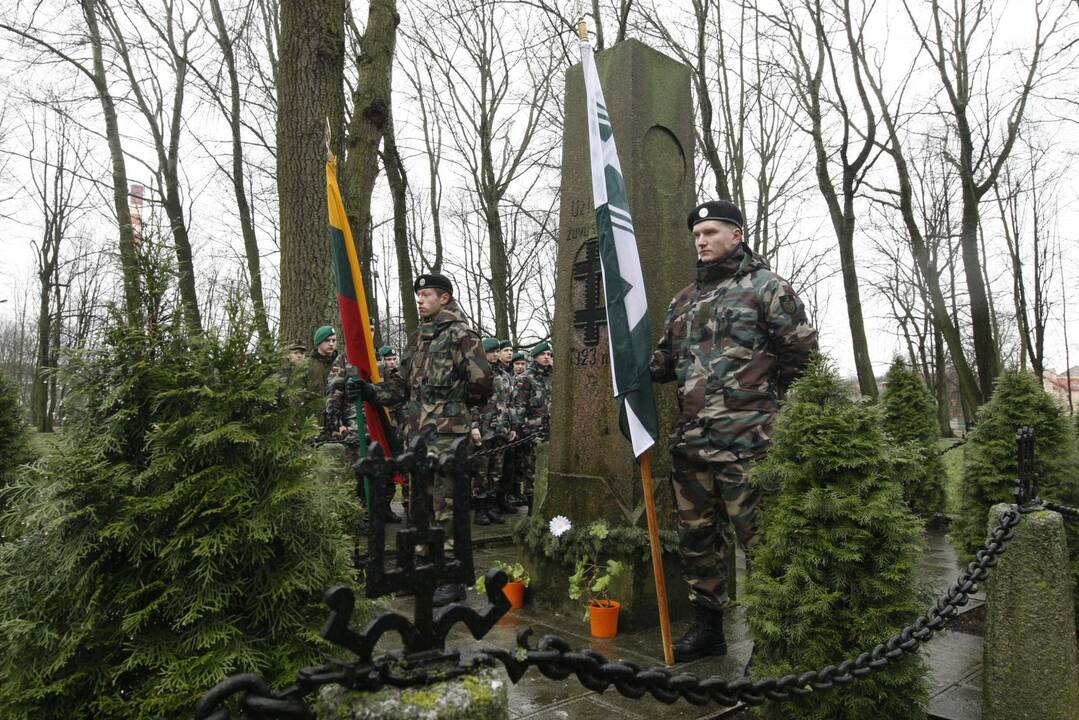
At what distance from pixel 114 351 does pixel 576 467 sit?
3625 millimetres

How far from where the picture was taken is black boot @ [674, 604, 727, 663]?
164 inches

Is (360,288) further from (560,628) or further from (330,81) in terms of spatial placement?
(330,81)

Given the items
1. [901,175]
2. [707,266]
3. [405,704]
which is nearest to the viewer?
[405,704]

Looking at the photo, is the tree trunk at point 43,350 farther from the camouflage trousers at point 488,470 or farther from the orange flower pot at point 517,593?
the orange flower pot at point 517,593

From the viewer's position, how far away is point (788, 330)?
4.14m

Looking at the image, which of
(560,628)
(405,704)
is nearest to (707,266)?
(560,628)

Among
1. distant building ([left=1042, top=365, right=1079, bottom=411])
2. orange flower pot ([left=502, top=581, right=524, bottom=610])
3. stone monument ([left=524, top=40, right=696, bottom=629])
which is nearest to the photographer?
stone monument ([left=524, top=40, right=696, bottom=629])

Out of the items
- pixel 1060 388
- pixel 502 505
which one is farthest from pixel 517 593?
pixel 1060 388

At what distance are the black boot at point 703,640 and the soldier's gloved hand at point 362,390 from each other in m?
2.74

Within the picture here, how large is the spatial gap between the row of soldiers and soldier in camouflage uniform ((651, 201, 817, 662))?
446 centimetres

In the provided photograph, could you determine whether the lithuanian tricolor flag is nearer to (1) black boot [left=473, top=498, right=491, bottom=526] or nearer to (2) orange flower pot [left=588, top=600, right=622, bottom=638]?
(2) orange flower pot [left=588, top=600, right=622, bottom=638]

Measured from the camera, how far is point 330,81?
300 inches

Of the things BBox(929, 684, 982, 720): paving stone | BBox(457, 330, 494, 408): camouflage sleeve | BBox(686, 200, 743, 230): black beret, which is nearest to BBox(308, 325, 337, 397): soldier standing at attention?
BBox(457, 330, 494, 408): camouflage sleeve

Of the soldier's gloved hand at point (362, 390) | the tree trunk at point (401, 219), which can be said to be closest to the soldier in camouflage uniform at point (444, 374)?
the soldier's gloved hand at point (362, 390)
